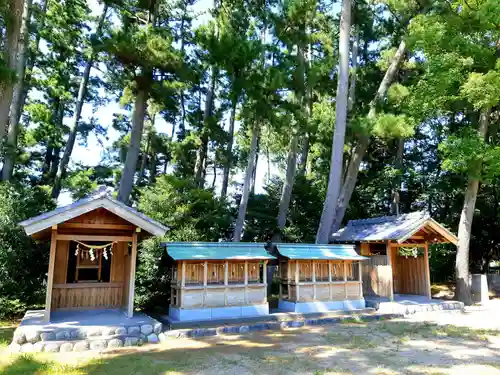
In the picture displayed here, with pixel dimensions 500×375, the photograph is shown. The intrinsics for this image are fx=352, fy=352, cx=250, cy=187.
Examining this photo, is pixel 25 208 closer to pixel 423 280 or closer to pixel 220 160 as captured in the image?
pixel 220 160

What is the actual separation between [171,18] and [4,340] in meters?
15.8

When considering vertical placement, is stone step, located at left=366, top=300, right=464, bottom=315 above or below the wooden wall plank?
below

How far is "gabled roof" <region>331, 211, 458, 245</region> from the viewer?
1165 centimetres

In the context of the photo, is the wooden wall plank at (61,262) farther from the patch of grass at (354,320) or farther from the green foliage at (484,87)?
the green foliage at (484,87)

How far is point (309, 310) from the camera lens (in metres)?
10.6

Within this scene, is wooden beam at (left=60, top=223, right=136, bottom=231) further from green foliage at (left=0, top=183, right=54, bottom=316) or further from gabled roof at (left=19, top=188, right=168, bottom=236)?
→ green foliage at (left=0, top=183, right=54, bottom=316)

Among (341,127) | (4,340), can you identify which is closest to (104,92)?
(341,127)

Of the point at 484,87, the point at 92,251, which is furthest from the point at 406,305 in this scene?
the point at 92,251

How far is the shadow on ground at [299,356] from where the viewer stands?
5820mm

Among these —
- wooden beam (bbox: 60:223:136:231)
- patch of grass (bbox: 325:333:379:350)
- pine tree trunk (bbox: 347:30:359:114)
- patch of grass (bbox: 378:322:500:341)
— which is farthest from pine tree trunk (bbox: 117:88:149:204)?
patch of grass (bbox: 378:322:500:341)

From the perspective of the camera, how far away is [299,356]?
6.68 meters

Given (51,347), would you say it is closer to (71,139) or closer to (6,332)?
(6,332)

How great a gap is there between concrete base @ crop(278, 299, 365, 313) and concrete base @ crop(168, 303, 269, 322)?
1097 mm

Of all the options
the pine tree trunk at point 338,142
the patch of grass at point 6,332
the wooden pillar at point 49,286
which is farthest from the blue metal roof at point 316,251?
the patch of grass at point 6,332
